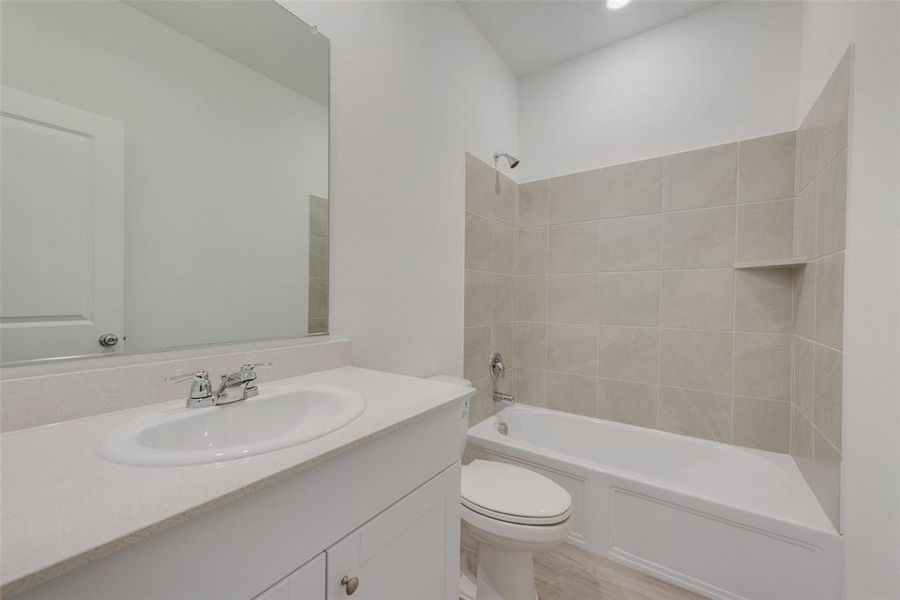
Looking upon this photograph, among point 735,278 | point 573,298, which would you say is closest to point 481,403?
point 573,298

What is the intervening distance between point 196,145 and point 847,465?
2.09 metres

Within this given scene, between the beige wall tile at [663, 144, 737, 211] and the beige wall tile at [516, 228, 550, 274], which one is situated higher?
the beige wall tile at [663, 144, 737, 211]

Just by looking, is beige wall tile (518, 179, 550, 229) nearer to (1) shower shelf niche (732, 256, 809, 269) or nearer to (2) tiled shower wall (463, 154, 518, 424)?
(2) tiled shower wall (463, 154, 518, 424)

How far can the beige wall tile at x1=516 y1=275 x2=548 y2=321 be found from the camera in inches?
93.0

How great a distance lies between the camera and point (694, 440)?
187cm

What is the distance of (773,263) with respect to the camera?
1.58 metres

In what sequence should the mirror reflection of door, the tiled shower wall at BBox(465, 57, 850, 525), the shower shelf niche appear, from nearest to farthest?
the mirror reflection of door, the tiled shower wall at BBox(465, 57, 850, 525), the shower shelf niche

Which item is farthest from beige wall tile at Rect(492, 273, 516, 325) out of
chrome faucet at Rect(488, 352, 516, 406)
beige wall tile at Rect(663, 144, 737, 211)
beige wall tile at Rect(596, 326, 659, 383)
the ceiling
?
the ceiling

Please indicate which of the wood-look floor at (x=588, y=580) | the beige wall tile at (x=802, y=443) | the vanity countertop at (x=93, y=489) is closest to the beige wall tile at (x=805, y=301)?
the beige wall tile at (x=802, y=443)

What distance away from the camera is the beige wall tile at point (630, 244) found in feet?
6.55

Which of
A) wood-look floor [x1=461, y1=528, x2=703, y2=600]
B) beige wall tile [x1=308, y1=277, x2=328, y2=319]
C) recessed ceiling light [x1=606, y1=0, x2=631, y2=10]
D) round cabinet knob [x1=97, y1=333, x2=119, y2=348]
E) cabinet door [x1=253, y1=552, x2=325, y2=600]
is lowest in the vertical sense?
wood-look floor [x1=461, y1=528, x2=703, y2=600]

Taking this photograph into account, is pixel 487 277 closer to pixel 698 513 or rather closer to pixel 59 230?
pixel 698 513

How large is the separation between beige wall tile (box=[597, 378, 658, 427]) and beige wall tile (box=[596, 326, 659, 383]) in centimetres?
5

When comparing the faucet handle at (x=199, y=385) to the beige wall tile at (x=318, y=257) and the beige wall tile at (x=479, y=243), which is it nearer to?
the beige wall tile at (x=318, y=257)
